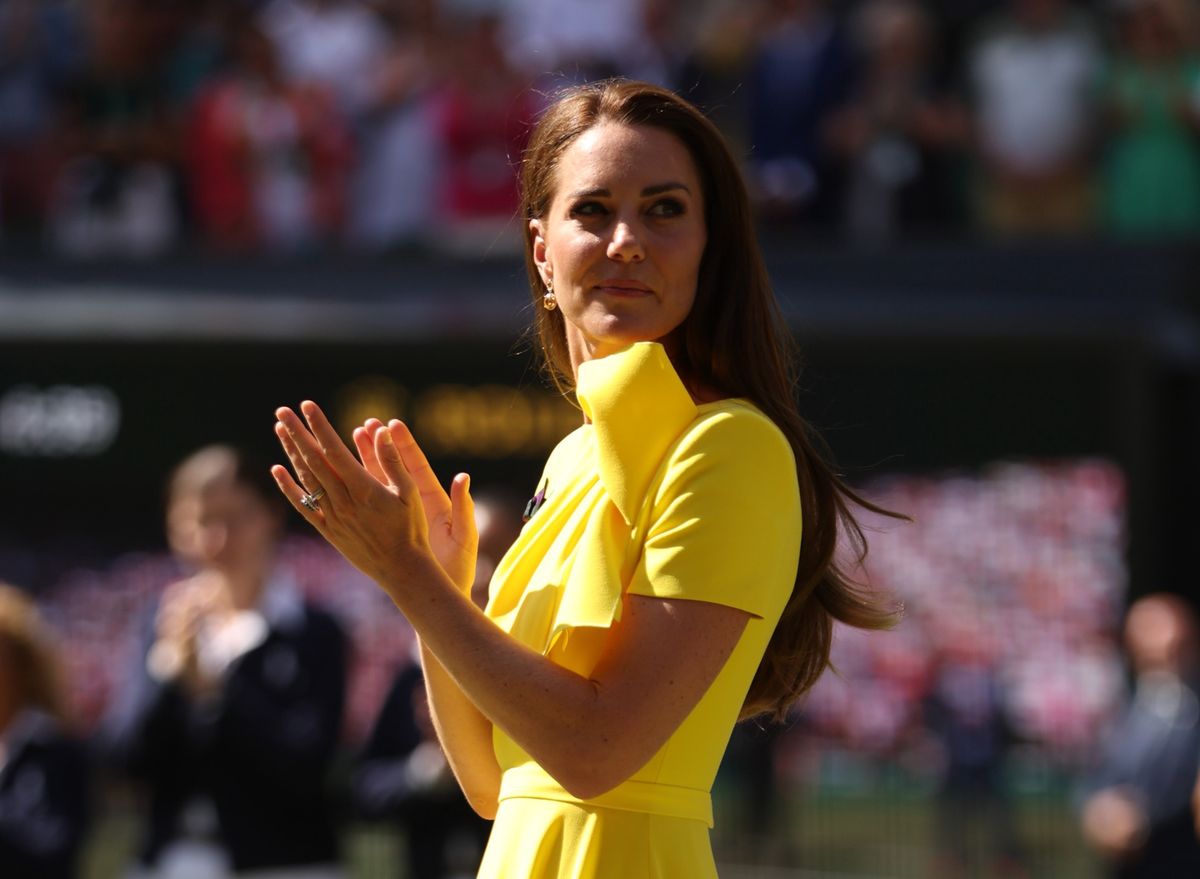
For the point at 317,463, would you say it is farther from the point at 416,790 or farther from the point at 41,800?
the point at 41,800

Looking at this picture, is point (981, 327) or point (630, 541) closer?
point (630, 541)

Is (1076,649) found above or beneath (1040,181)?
beneath

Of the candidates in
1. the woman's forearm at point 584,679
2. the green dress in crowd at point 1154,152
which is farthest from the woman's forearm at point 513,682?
the green dress in crowd at point 1154,152

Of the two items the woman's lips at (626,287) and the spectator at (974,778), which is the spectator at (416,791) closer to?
the spectator at (974,778)

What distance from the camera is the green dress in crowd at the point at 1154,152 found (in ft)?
26.9

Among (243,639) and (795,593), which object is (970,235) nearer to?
(243,639)

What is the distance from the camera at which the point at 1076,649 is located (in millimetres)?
7816

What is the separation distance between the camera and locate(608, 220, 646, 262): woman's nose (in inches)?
84.9

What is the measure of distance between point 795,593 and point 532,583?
0.31m

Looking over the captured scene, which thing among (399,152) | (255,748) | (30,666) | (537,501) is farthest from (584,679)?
(399,152)

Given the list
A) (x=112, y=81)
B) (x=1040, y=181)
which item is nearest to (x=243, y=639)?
(x=1040, y=181)

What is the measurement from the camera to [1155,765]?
7020 millimetres

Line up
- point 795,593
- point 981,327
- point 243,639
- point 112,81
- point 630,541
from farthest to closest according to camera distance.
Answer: point 112,81 → point 981,327 → point 243,639 → point 795,593 → point 630,541

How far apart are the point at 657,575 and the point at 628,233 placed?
1.24ft
